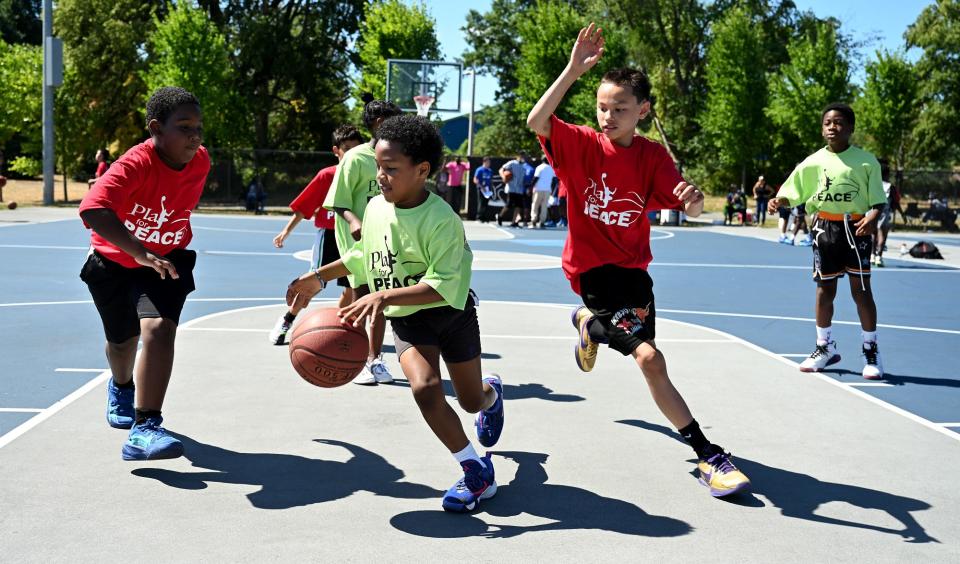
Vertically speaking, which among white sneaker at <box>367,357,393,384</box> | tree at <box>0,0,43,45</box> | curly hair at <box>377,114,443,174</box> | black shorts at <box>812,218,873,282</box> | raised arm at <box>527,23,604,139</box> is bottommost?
white sneaker at <box>367,357,393,384</box>

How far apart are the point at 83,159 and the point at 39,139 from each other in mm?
4918

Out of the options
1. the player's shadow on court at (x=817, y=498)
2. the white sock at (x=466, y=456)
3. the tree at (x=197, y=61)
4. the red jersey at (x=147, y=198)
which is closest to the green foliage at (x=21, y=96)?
the tree at (x=197, y=61)

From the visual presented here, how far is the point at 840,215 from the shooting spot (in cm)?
767

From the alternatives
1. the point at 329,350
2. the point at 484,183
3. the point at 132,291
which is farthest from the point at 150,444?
the point at 484,183

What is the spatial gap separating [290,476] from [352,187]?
8.48 ft

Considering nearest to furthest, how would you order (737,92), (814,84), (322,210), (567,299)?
(322,210) < (567,299) < (814,84) < (737,92)

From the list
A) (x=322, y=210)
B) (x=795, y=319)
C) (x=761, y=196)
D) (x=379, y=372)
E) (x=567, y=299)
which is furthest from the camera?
(x=761, y=196)

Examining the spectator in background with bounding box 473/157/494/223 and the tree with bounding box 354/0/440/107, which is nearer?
the spectator in background with bounding box 473/157/494/223

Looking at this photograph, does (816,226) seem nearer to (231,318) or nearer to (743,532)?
(743,532)

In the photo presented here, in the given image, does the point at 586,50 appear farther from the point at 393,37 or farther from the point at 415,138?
the point at 393,37

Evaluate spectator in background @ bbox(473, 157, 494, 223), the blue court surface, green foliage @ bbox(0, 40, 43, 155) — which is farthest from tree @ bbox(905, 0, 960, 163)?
green foliage @ bbox(0, 40, 43, 155)

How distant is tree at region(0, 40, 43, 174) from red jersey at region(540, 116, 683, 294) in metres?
34.0

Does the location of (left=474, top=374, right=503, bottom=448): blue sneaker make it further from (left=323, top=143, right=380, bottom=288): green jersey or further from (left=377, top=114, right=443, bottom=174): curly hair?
(left=323, top=143, right=380, bottom=288): green jersey

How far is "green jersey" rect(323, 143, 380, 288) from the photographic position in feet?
22.1
